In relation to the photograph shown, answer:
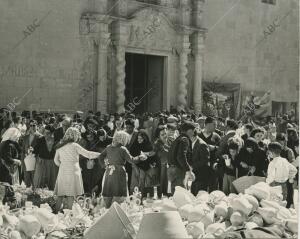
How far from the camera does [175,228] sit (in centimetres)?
532

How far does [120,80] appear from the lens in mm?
20828

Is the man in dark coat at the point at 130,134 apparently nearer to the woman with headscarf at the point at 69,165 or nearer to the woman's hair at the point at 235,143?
the woman with headscarf at the point at 69,165

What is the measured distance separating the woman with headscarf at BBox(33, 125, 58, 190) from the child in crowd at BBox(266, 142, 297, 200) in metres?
5.10

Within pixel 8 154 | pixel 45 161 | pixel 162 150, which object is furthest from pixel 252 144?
pixel 45 161

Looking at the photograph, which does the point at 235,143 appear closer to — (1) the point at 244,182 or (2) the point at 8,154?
(1) the point at 244,182

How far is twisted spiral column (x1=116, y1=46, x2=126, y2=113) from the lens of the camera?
20734 millimetres


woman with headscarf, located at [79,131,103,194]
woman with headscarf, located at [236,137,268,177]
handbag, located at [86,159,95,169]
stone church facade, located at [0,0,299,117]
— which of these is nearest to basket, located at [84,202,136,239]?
woman with headscarf, located at [236,137,268,177]

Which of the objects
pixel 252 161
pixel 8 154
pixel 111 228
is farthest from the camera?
pixel 8 154

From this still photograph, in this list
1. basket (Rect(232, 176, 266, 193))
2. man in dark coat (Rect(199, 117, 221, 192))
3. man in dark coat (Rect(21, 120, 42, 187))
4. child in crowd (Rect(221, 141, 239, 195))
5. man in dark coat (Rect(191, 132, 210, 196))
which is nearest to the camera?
basket (Rect(232, 176, 266, 193))

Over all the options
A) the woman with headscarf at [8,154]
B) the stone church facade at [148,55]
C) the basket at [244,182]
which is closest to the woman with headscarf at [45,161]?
the woman with headscarf at [8,154]

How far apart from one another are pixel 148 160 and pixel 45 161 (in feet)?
8.50

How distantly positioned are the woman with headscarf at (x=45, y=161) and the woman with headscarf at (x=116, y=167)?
110 inches

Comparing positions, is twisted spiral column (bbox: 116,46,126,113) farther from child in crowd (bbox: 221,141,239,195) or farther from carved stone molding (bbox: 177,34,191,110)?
child in crowd (bbox: 221,141,239,195)

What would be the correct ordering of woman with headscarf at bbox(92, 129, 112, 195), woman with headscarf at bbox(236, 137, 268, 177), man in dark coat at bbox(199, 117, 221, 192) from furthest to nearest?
woman with headscarf at bbox(92, 129, 112, 195)
man in dark coat at bbox(199, 117, 221, 192)
woman with headscarf at bbox(236, 137, 268, 177)
